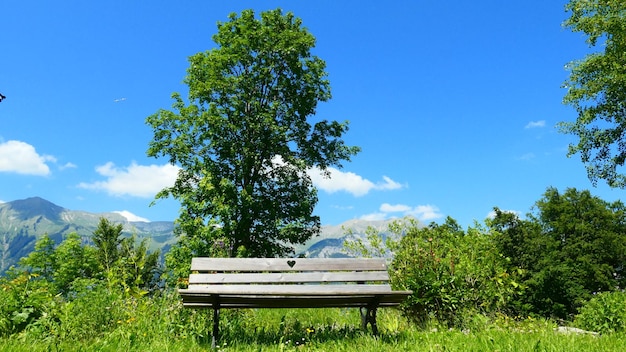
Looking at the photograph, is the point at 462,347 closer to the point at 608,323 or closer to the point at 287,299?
the point at 287,299

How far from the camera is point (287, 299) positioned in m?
4.79

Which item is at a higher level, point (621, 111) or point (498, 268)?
point (621, 111)

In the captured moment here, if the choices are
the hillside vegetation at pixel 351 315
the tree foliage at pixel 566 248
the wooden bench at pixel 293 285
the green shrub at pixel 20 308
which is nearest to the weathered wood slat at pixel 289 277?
the wooden bench at pixel 293 285

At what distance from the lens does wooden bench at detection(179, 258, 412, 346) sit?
15.5 feet

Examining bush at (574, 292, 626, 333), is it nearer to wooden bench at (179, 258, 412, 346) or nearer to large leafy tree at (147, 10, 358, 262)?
wooden bench at (179, 258, 412, 346)

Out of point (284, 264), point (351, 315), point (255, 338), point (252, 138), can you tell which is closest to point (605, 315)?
point (351, 315)

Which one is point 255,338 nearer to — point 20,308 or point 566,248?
point 20,308

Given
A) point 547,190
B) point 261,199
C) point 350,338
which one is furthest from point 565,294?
point 350,338

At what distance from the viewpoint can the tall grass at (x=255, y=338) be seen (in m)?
4.13

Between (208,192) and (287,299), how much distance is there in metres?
14.0

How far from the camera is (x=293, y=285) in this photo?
205 inches

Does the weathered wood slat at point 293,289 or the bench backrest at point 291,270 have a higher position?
the bench backrest at point 291,270

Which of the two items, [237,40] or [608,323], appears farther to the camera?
[237,40]

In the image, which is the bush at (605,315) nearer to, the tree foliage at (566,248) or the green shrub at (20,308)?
the green shrub at (20,308)
